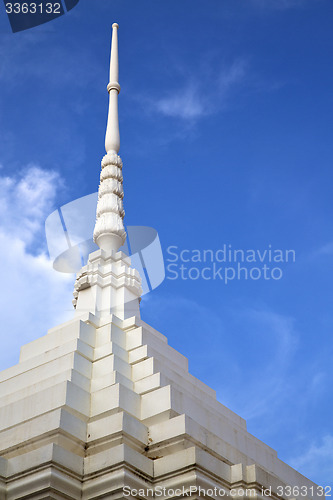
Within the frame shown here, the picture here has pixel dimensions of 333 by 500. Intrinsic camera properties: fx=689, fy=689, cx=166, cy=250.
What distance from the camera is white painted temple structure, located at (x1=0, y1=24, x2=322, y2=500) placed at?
13.8m

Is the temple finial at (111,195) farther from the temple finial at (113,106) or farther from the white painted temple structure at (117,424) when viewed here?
the white painted temple structure at (117,424)

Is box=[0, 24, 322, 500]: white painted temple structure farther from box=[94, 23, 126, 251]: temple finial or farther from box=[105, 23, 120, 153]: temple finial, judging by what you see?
box=[105, 23, 120, 153]: temple finial

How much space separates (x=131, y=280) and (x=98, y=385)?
5229mm

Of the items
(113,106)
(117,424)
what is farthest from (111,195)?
(117,424)

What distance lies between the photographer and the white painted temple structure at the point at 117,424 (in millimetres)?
13820

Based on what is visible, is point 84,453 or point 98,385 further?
point 98,385

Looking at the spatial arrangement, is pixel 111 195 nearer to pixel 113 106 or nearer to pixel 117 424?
pixel 113 106

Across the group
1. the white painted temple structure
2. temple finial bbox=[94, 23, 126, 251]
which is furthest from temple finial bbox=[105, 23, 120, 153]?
the white painted temple structure

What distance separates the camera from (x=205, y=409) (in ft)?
56.1

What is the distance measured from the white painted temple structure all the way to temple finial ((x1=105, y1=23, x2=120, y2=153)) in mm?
5990

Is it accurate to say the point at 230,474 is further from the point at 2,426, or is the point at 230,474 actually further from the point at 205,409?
the point at 2,426

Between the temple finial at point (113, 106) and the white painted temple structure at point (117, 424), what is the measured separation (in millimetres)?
5990

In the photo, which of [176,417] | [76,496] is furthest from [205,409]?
[76,496]

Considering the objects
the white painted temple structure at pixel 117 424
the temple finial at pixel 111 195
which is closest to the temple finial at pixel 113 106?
the temple finial at pixel 111 195
